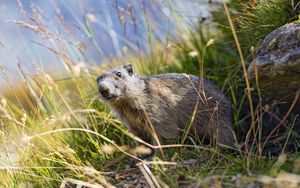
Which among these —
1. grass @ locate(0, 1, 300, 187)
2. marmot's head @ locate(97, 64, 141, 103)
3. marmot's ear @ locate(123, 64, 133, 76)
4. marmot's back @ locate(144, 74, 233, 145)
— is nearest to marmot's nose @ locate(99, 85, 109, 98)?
marmot's head @ locate(97, 64, 141, 103)

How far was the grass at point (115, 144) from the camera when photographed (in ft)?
13.1

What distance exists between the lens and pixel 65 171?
524cm

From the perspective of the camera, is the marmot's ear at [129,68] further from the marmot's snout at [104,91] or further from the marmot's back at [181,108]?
the marmot's snout at [104,91]

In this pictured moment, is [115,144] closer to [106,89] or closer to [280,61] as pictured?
[106,89]

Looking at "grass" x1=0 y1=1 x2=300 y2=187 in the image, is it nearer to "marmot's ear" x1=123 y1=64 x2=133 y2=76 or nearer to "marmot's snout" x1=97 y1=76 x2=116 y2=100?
"marmot's snout" x1=97 y1=76 x2=116 y2=100

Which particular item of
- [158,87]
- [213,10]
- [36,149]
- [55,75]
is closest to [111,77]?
[158,87]

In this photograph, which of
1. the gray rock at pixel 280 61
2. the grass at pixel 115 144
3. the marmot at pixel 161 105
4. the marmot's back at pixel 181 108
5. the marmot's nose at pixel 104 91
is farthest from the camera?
the marmot's back at pixel 181 108

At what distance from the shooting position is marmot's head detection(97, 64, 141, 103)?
504 centimetres

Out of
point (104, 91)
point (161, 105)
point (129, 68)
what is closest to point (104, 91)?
point (104, 91)

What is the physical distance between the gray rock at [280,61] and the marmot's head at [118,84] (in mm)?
1298

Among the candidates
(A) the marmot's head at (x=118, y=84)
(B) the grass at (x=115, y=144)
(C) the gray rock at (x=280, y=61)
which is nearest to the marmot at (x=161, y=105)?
(A) the marmot's head at (x=118, y=84)

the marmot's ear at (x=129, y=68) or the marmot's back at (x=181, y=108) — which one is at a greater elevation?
the marmot's ear at (x=129, y=68)

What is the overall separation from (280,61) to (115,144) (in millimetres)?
1874

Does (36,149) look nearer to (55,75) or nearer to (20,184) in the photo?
(20,184)
